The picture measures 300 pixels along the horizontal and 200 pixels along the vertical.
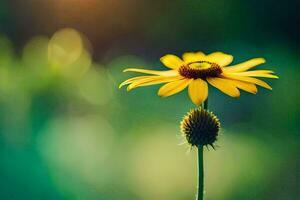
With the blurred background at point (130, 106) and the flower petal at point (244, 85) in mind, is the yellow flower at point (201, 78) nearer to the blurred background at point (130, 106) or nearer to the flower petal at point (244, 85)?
the flower petal at point (244, 85)

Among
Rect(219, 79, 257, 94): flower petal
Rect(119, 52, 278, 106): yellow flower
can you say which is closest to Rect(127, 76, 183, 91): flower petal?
Rect(119, 52, 278, 106): yellow flower

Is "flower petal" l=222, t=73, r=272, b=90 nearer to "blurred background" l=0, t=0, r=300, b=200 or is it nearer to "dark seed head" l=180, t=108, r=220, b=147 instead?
"dark seed head" l=180, t=108, r=220, b=147

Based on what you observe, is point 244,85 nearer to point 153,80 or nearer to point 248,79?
point 248,79

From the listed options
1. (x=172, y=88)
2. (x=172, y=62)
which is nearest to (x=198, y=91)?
(x=172, y=88)

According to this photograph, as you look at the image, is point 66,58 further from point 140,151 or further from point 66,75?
point 140,151

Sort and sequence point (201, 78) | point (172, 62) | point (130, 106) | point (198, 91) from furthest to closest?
point (130, 106), point (172, 62), point (201, 78), point (198, 91)
